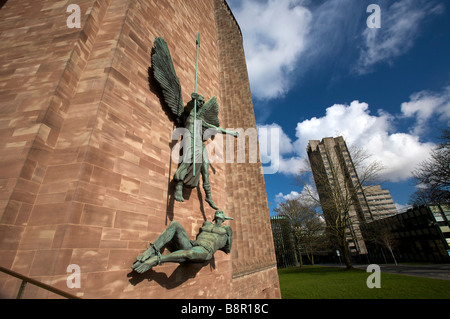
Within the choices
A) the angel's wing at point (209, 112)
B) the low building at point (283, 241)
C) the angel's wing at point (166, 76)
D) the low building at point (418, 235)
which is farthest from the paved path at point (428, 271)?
the angel's wing at point (166, 76)

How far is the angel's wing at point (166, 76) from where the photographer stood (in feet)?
16.4

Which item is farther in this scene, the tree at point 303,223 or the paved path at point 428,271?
the tree at point 303,223

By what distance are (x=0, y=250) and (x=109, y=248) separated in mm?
1210

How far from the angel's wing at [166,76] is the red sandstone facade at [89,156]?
0.95 ft

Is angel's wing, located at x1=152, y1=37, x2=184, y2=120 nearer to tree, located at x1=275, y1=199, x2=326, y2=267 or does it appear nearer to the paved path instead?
the paved path

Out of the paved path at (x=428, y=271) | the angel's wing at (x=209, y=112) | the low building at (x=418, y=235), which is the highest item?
the angel's wing at (x=209, y=112)

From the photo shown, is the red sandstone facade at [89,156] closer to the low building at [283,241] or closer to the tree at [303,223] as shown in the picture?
the tree at [303,223]

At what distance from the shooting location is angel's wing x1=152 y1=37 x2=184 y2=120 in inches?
197

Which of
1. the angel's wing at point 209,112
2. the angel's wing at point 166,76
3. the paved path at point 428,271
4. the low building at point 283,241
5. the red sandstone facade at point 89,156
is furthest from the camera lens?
the low building at point 283,241

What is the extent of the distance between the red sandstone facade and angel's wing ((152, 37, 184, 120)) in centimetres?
29

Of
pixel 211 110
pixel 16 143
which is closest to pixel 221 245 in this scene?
pixel 211 110

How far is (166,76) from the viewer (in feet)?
17.0

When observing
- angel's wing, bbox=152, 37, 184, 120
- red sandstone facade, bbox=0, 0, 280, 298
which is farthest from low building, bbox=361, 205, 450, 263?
red sandstone facade, bbox=0, 0, 280, 298

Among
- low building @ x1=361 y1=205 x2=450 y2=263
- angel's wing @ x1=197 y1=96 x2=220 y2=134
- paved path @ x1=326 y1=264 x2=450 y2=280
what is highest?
angel's wing @ x1=197 y1=96 x2=220 y2=134
